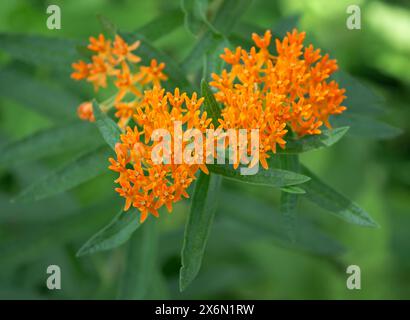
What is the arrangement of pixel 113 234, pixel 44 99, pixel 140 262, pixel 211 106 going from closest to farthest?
1. pixel 211 106
2. pixel 113 234
3. pixel 140 262
4. pixel 44 99

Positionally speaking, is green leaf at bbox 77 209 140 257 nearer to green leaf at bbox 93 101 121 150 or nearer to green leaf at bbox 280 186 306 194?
green leaf at bbox 93 101 121 150

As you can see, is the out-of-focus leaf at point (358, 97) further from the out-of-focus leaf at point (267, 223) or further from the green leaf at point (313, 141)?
the out-of-focus leaf at point (267, 223)

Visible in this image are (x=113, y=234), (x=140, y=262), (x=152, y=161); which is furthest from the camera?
(x=140, y=262)

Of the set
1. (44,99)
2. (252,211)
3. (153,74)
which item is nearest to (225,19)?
(153,74)

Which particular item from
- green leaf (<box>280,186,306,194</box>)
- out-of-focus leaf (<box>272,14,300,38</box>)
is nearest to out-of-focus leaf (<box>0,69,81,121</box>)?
out-of-focus leaf (<box>272,14,300,38</box>)

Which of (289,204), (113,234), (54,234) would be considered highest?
(54,234)

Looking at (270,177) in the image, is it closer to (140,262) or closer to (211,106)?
(211,106)

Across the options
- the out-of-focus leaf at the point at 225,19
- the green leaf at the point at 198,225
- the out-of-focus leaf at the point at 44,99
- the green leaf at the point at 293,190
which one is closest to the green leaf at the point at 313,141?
the green leaf at the point at 293,190

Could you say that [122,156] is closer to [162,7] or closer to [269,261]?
[269,261]
